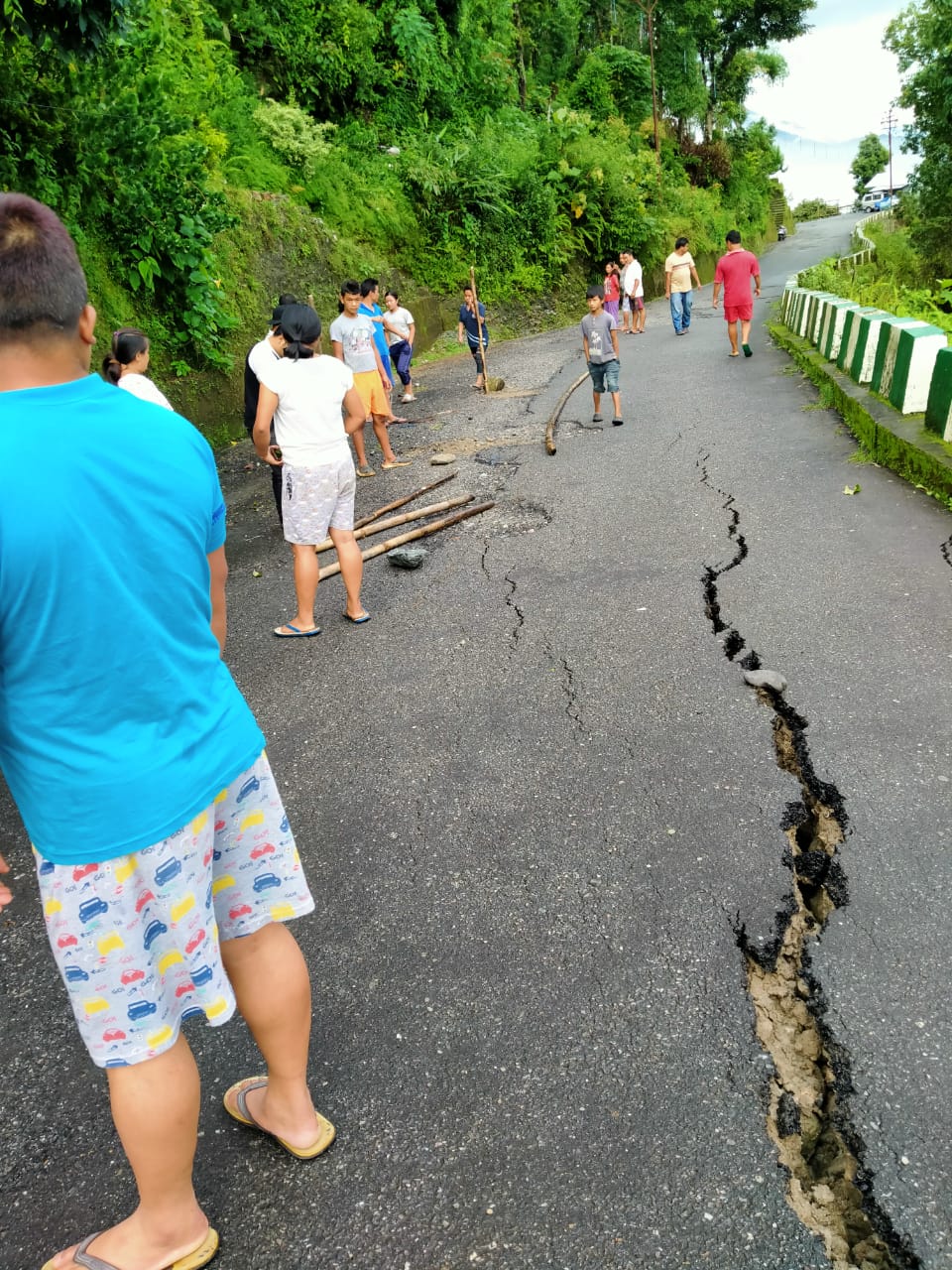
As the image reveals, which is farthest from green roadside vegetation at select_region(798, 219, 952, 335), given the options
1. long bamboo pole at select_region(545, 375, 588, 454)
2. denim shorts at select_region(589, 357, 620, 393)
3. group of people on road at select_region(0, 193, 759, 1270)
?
group of people on road at select_region(0, 193, 759, 1270)

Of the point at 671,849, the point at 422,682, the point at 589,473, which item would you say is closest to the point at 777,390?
the point at 589,473

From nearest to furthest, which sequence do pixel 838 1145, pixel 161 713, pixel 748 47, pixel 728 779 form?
pixel 161 713 < pixel 838 1145 < pixel 728 779 < pixel 748 47

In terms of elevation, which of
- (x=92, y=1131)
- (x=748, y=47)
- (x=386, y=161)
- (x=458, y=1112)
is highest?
(x=748, y=47)

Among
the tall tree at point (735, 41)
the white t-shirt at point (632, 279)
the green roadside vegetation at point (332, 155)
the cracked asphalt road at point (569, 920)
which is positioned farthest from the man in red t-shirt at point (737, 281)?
the tall tree at point (735, 41)

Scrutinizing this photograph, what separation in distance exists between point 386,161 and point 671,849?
20.0 m

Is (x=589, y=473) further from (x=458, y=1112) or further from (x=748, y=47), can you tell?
(x=748, y=47)

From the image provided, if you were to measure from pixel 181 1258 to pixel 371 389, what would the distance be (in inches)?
300

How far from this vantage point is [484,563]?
6.19 metres

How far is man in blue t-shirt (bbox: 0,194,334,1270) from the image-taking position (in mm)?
1465

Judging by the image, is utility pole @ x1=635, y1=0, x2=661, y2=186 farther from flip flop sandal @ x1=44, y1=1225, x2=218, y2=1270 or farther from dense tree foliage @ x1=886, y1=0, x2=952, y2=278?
flip flop sandal @ x1=44, y1=1225, x2=218, y2=1270

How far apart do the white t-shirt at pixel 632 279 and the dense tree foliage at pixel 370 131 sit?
397 centimetres

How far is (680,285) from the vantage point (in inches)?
645

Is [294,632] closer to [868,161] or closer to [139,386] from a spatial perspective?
[139,386]

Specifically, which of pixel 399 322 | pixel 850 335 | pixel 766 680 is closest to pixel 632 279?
pixel 399 322
